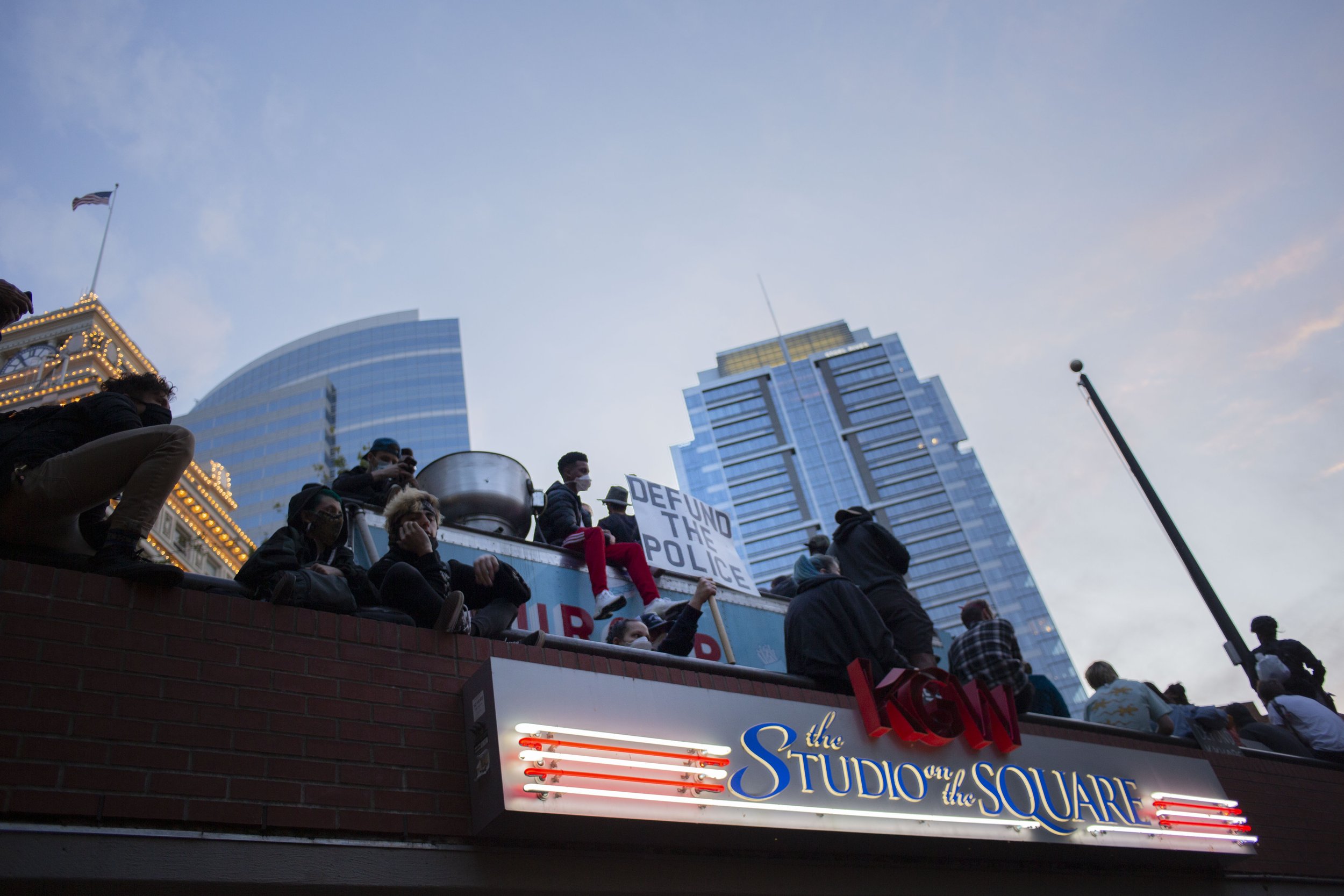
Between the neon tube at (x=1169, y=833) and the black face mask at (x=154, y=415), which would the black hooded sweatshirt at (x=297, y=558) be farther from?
the neon tube at (x=1169, y=833)

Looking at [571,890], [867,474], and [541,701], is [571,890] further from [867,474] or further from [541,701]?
[867,474]

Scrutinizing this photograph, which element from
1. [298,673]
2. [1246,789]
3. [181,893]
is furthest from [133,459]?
[1246,789]

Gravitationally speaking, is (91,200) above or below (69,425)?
above

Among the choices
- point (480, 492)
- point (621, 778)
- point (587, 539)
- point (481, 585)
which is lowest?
point (621, 778)

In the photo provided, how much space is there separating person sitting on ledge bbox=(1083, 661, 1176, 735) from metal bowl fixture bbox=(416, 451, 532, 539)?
578 centimetres

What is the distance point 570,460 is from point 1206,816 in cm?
663

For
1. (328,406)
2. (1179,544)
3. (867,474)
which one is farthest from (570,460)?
(867,474)

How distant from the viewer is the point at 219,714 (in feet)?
13.9

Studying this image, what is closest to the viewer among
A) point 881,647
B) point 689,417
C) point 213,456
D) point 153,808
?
point 153,808

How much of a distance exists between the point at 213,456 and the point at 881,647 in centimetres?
10995

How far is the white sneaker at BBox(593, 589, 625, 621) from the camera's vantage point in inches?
327

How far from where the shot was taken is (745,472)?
145750 mm

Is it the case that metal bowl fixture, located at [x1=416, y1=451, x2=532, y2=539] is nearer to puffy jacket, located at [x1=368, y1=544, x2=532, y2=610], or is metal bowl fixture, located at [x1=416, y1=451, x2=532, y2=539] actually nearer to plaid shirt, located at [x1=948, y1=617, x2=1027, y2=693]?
puffy jacket, located at [x1=368, y1=544, x2=532, y2=610]

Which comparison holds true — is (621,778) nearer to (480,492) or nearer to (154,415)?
(154,415)
